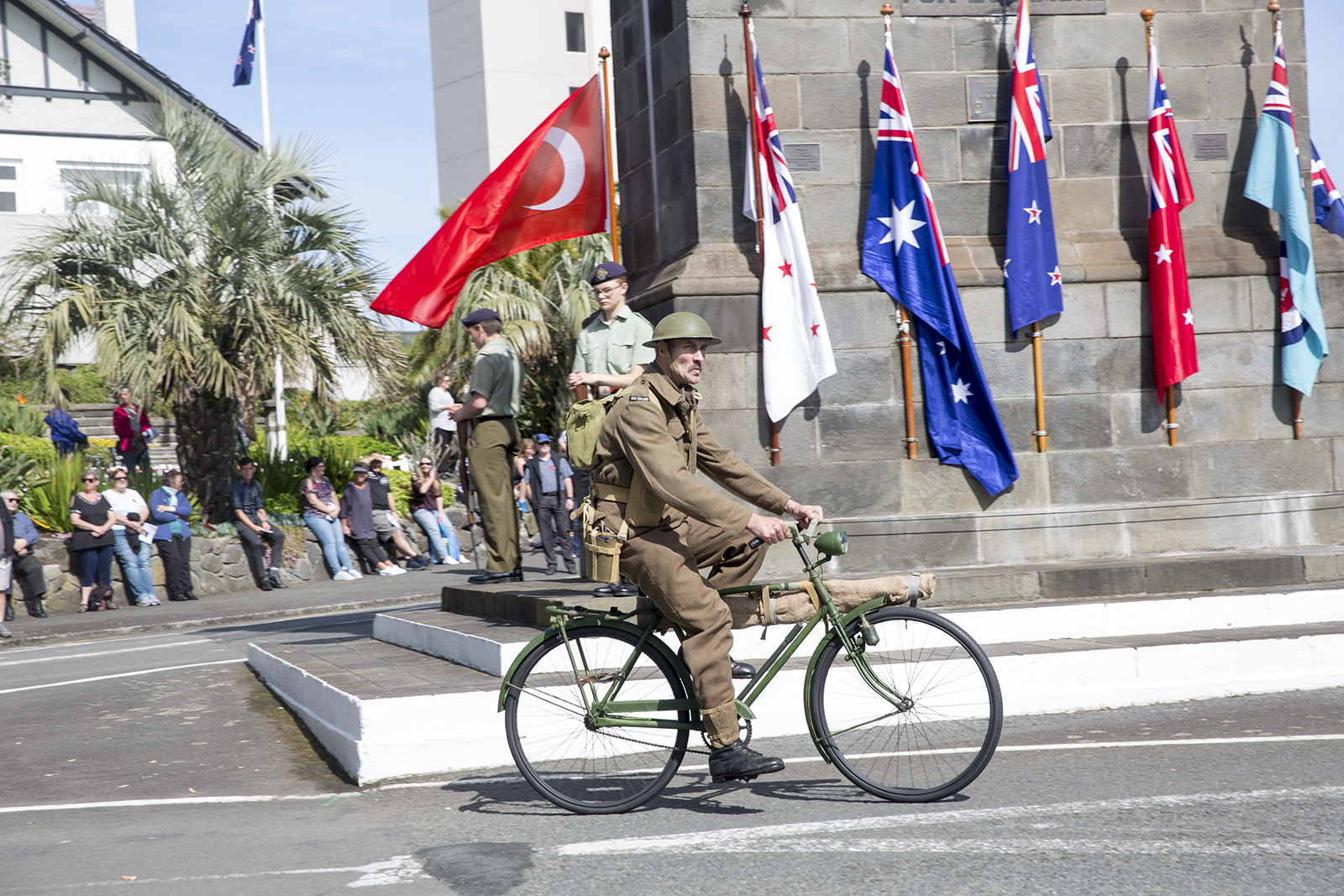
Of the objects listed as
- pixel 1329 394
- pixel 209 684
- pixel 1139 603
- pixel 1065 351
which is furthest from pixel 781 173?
pixel 209 684

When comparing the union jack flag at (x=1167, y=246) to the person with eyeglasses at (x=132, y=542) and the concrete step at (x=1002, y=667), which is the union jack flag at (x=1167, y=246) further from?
the person with eyeglasses at (x=132, y=542)

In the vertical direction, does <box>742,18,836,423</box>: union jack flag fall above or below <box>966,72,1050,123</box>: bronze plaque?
below

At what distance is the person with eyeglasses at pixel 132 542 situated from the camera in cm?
1576

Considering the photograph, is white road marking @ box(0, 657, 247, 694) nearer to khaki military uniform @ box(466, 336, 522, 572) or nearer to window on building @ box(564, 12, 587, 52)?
khaki military uniform @ box(466, 336, 522, 572)

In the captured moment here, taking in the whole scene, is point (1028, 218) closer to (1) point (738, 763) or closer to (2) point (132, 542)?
(1) point (738, 763)

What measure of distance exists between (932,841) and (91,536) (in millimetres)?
13563

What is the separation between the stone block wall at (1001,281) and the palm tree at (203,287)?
358 inches

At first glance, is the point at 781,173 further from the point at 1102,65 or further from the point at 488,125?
the point at 488,125

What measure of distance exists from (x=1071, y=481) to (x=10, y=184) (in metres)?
29.3

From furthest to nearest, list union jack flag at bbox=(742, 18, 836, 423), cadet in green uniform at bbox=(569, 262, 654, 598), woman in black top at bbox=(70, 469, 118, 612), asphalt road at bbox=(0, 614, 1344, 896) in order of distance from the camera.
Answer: woman in black top at bbox=(70, 469, 118, 612) < union jack flag at bbox=(742, 18, 836, 423) < cadet in green uniform at bbox=(569, 262, 654, 598) < asphalt road at bbox=(0, 614, 1344, 896)

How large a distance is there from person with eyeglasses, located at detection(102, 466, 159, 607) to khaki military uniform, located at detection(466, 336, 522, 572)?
907 cm

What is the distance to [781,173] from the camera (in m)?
8.77

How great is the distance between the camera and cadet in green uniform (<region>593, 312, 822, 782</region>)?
4.77 meters

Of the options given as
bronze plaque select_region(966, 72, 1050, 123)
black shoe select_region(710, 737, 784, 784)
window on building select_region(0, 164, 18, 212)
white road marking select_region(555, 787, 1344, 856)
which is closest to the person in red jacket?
bronze plaque select_region(966, 72, 1050, 123)
